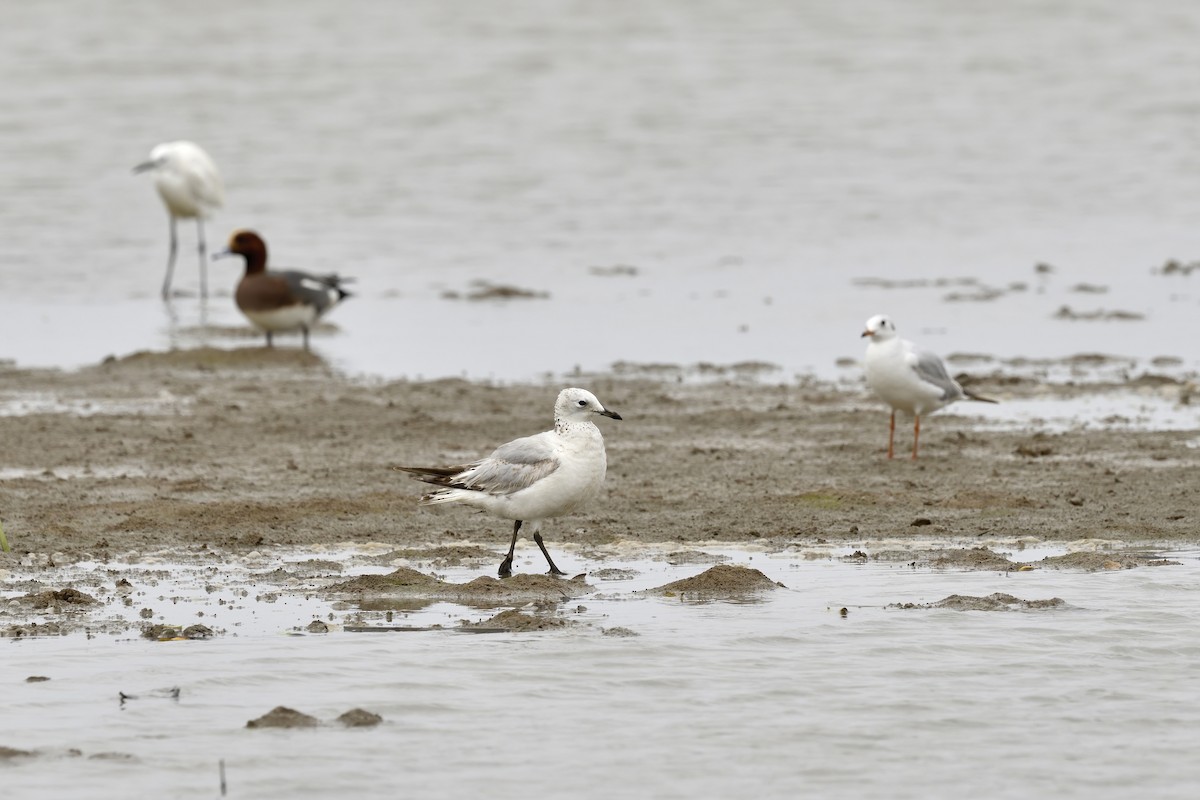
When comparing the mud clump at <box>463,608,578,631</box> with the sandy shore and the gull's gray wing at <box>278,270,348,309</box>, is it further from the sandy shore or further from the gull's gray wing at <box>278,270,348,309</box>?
the gull's gray wing at <box>278,270,348,309</box>

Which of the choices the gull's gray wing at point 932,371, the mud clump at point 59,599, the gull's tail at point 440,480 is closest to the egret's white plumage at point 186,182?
the gull's gray wing at point 932,371

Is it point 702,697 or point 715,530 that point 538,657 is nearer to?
point 702,697

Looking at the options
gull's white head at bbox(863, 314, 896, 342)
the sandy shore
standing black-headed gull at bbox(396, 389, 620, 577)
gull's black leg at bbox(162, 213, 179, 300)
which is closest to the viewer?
standing black-headed gull at bbox(396, 389, 620, 577)

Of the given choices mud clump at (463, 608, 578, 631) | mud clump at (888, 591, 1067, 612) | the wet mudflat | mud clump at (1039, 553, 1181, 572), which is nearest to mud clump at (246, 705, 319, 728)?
the wet mudflat

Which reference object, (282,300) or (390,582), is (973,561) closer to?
(390,582)

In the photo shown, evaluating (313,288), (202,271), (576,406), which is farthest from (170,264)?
(576,406)

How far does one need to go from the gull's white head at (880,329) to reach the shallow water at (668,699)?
3.60 m

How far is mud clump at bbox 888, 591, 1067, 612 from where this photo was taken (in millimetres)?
8328

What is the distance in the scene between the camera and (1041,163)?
2742cm

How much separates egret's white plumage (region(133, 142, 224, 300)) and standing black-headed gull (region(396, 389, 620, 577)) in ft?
45.2

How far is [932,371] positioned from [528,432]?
2.59 metres

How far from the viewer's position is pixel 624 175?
27.1 m

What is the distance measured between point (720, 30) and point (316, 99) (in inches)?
426

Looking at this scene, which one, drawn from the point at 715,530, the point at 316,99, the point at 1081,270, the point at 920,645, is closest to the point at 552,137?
the point at 316,99
